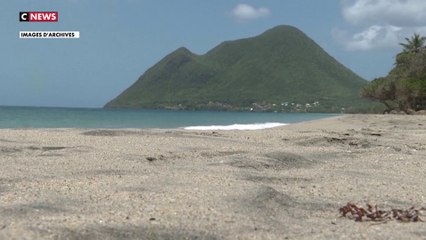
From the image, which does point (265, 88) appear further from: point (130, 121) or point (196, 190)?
point (196, 190)

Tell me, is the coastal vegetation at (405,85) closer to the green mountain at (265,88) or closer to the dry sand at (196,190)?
the dry sand at (196,190)

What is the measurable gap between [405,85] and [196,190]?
118 feet

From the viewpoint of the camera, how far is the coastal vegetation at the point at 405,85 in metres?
Answer: 36.9

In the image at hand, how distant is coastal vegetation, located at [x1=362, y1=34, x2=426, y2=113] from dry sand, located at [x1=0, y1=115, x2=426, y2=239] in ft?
99.0

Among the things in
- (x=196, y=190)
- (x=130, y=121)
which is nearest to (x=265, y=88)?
(x=130, y=121)

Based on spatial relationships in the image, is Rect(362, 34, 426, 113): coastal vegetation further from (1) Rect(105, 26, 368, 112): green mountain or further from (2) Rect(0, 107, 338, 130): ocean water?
(1) Rect(105, 26, 368, 112): green mountain

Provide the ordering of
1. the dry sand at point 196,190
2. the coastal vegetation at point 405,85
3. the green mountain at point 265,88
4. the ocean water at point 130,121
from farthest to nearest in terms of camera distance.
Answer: the green mountain at point 265,88 → the coastal vegetation at point 405,85 → the ocean water at point 130,121 → the dry sand at point 196,190

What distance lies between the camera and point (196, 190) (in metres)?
4.10

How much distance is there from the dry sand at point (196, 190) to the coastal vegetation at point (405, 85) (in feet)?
99.0

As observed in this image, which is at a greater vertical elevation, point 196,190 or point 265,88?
point 265,88

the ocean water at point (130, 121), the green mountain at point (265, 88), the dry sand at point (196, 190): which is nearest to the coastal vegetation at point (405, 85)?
the ocean water at point (130, 121)

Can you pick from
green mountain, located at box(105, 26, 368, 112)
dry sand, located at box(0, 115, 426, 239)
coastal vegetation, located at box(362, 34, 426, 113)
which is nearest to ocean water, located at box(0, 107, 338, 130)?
coastal vegetation, located at box(362, 34, 426, 113)

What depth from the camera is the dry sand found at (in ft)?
9.85

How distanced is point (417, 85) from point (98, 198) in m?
36.0
